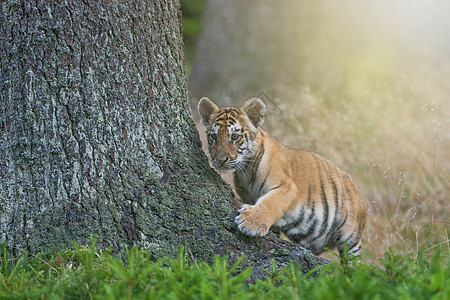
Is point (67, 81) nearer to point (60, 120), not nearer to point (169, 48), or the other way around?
point (60, 120)

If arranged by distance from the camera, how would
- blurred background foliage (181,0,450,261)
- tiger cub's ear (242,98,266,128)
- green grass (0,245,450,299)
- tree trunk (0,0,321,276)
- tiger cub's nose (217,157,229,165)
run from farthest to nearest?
blurred background foliage (181,0,450,261)
tiger cub's ear (242,98,266,128)
tiger cub's nose (217,157,229,165)
tree trunk (0,0,321,276)
green grass (0,245,450,299)

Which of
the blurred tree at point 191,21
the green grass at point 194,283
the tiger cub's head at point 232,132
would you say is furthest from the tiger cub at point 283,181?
the blurred tree at point 191,21

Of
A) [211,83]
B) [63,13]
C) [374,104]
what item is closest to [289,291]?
[63,13]

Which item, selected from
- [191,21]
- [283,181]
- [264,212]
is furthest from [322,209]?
[191,21]

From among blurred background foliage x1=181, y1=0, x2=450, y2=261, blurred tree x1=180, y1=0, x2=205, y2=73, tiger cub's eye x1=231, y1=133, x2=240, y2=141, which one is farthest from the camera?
→ blurred tree x1=180, y1=0, x2=205, y2=73

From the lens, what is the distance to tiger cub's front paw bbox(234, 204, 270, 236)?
9.08 feet

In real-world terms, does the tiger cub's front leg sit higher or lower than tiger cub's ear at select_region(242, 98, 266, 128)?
lower

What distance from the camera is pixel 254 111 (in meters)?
3.66

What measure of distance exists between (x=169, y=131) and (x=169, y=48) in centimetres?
52

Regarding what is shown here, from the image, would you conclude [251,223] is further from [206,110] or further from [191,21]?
[191,21]

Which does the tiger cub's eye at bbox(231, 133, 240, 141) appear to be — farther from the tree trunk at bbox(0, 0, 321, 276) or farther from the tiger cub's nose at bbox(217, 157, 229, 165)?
the tree trunk at bbox(0, 0, 321, 276)

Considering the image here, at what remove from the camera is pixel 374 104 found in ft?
20.6

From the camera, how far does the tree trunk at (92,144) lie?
258 cm

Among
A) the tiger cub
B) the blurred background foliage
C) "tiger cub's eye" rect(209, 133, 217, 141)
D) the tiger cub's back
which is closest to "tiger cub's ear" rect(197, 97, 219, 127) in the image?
the tiger cub
